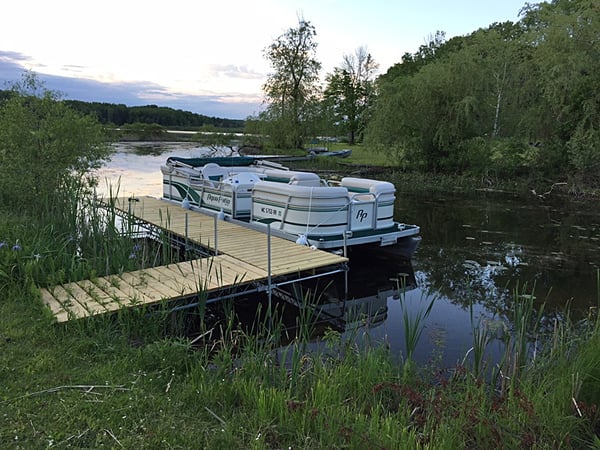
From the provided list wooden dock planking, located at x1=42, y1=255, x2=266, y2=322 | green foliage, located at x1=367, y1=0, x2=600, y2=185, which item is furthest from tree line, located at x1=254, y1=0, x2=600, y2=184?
wooden dock planking, located at x1=42, y1=255, x2=266, y2=322

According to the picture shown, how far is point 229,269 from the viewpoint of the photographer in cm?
615

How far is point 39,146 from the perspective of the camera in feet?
28.1

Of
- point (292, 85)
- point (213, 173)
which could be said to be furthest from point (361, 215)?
point (292, 85)

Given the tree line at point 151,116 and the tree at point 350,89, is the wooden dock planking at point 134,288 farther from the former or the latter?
the tree line at point 151,116

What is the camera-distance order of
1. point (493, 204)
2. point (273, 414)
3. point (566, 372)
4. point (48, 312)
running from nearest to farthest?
point (273, 414), point (566, 372), point (48, 312), point (493, 204)

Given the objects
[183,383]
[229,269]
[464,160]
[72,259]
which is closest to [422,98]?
[464,160]

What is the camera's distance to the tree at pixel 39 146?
775 cm

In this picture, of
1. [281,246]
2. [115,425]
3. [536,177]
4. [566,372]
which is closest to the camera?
[115,425]

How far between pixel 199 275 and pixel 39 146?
190 inches

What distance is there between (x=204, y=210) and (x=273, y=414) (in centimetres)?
764

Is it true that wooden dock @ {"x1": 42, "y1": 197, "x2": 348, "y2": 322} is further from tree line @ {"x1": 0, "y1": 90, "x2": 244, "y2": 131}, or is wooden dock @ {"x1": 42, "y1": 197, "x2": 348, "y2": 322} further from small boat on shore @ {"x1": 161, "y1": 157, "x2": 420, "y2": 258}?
tree line @ {"x1": 0, "y1": 90, "x2": 244, "y2": 131}

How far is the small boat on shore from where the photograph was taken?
8.02 metres

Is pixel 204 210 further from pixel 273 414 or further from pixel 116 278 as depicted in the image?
pixel 273 414

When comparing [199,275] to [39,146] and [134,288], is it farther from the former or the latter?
[39,146]
